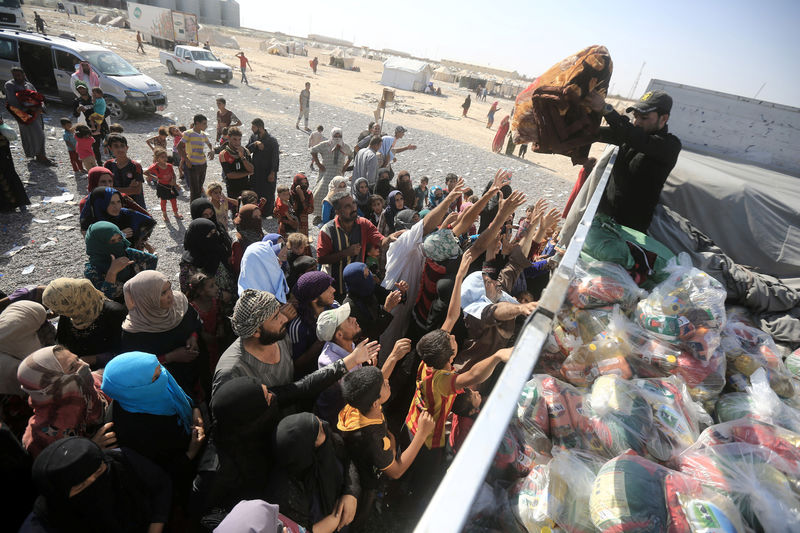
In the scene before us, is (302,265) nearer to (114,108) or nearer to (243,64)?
(114,108)

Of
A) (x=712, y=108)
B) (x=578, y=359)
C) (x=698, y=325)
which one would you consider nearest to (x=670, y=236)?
(x=698, y=325)

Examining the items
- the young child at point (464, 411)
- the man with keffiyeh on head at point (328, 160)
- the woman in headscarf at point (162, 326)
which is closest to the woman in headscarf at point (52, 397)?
the woman in headscarf at point (162, 326)

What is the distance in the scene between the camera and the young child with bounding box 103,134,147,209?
5.33 metres

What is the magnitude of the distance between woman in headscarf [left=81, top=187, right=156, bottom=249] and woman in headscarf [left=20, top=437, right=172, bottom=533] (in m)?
2.97

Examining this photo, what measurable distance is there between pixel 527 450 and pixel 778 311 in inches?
83.2

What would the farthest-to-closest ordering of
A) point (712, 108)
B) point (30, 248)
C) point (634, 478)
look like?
point (30, 248) → point (712, 108) → point (634, 478)

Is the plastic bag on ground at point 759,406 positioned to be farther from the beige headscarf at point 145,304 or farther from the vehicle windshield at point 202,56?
the vehicle windshield at point 202,56

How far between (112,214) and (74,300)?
1.85 metres

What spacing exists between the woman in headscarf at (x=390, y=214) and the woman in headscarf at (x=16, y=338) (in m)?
3.73

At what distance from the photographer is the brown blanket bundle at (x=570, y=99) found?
1712 millimetres

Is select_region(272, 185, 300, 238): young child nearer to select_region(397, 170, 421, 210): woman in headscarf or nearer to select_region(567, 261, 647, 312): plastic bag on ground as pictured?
select_region(397, 170, 421, 210): woman in headscarf

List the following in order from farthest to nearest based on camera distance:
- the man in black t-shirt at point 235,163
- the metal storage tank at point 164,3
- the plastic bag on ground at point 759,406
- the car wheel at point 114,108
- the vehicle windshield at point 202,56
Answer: the metal storage tank at point 164,3
the vehicle windshield at point 202,56
the car wheel at point 114,108
the man in black t-shirt at point 235,163
the plastic bag on ground at point 759,406

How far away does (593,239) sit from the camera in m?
2.60

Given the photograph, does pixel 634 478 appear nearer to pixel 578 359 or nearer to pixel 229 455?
pixel 578 359
